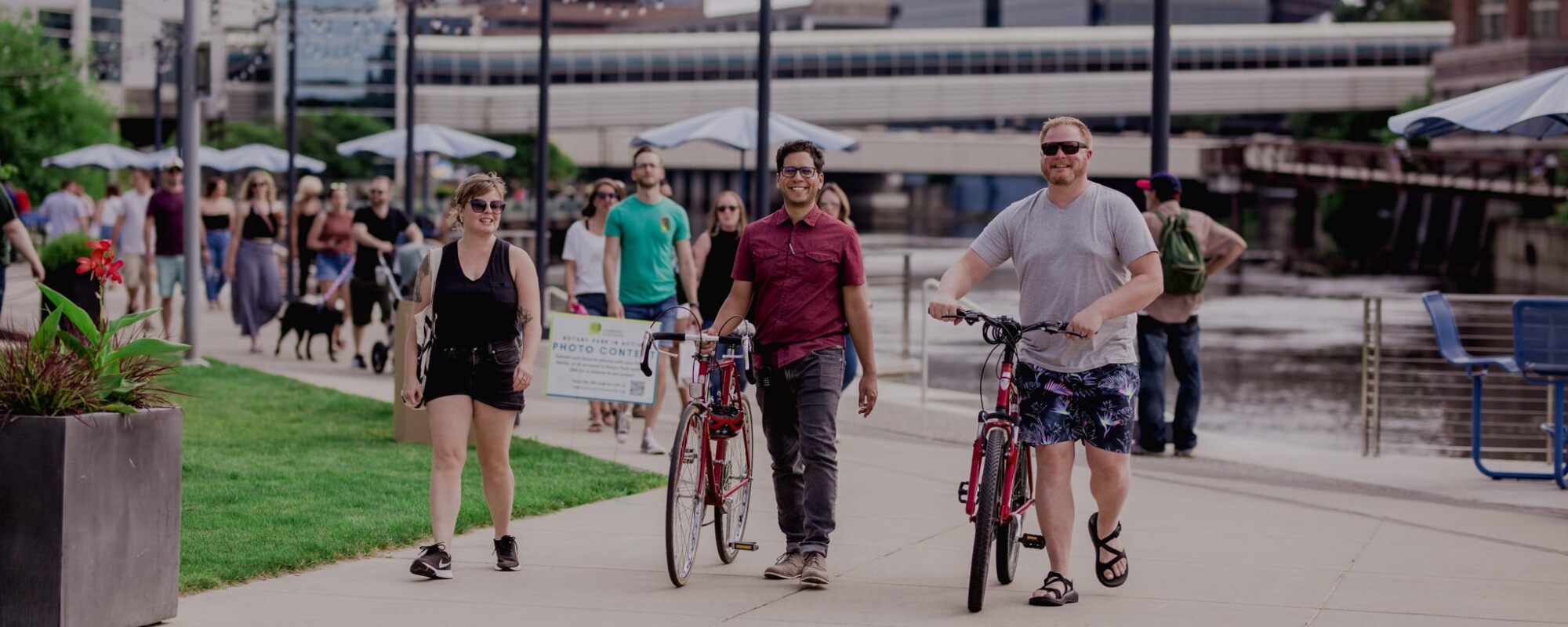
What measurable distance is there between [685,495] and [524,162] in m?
95.3

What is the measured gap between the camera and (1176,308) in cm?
1255

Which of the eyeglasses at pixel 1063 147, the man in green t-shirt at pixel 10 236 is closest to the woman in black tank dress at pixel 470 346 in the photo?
the eyeglasses at pixel 1063 147

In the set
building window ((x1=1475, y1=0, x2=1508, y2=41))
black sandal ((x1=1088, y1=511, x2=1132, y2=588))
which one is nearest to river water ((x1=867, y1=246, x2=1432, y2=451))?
black sandal ((x1=1088, y1=511, x2=1132, y2=588))

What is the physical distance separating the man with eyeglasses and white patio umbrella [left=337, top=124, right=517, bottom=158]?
927 cm

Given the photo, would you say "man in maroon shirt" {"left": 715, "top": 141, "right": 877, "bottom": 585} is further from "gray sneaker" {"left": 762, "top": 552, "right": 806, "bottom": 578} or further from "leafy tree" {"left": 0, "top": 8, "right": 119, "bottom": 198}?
"leafy tree" {"left": 0, "top": 8, "right": 119, "bottom": 198}

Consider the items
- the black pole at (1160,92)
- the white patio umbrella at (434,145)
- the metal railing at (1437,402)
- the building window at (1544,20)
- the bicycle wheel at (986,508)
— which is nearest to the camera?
the bicycle wheel at (986,508)

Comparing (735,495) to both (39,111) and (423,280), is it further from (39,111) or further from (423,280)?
(39,111)

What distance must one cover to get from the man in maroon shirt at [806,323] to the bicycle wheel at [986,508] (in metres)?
0.82

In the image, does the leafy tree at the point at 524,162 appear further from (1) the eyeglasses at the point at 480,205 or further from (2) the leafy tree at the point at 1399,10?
(1) the eyeglasses at the point at 480,205

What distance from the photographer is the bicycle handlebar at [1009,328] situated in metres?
6.92

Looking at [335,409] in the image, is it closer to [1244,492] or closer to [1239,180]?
[1244,492]

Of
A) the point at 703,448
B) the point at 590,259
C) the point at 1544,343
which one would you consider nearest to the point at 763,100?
the point at 590,259

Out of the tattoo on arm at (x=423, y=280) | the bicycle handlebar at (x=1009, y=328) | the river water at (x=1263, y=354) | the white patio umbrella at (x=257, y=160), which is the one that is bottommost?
the river water at (x=1263, y=354)

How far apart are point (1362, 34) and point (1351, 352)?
83.1m
